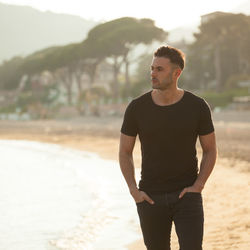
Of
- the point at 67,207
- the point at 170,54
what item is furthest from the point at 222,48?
the point at 170,54

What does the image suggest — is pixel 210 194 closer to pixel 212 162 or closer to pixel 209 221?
pixel 209 221

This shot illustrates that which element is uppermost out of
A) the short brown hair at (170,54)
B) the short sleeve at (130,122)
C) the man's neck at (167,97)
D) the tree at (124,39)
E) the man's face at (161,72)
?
the tree at (124,39)

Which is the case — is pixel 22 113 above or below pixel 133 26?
below

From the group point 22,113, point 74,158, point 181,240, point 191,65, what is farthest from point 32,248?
point 22,113

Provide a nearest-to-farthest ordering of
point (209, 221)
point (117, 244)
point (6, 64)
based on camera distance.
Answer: point (117, 244), point (209, 221), point (6, 64)

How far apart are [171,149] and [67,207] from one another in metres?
7.69

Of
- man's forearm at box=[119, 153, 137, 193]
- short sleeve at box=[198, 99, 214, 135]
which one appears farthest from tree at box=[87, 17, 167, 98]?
short sleeve at box=[198, 99, 214, 135]

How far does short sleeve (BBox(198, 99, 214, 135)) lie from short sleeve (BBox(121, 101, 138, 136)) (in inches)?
15.5

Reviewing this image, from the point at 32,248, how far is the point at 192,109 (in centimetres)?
439

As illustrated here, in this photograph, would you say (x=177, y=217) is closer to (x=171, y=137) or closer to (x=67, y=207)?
(x=171, y=137)

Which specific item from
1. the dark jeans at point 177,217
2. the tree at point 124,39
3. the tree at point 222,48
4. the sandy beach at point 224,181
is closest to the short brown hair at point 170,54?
the dark jeans at point 177,217

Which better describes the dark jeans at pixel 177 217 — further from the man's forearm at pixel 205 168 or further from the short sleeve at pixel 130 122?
the short sleeve at pixel 130 122

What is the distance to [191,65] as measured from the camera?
49094 millimetres

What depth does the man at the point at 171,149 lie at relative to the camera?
10.6 feet
